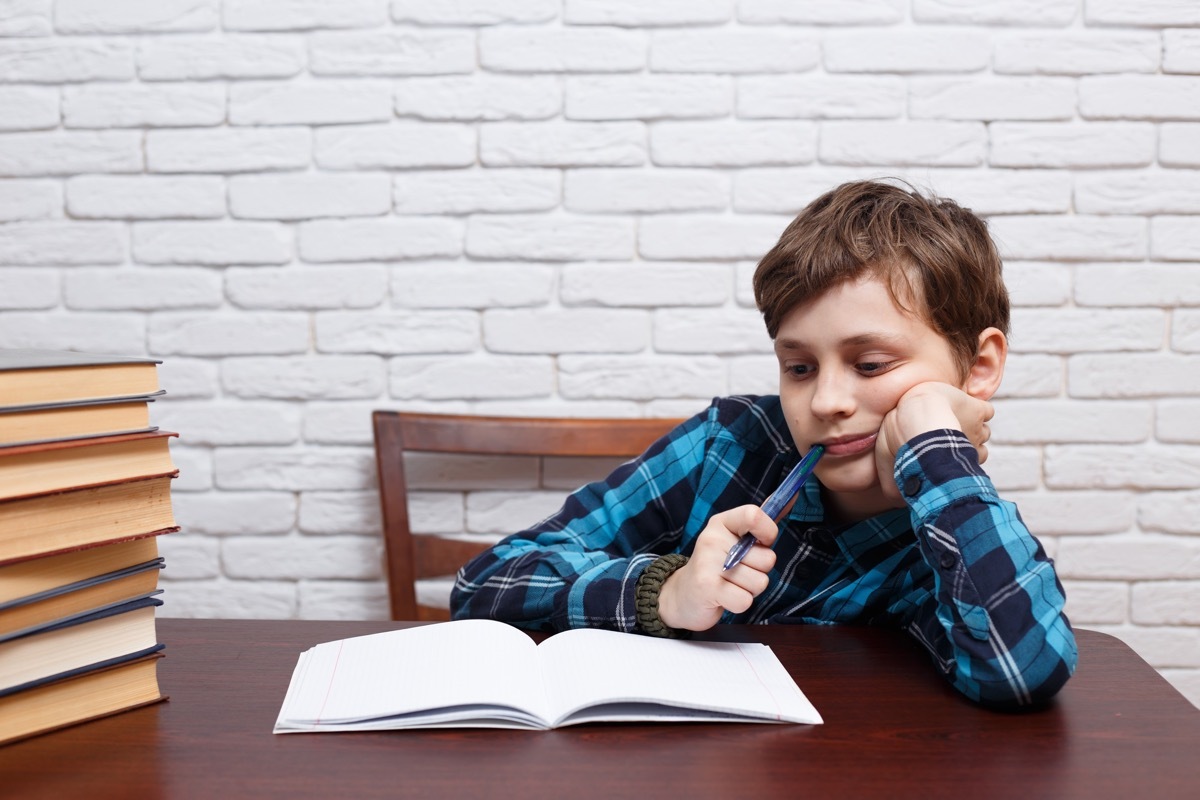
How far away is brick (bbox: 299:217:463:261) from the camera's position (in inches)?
64.6

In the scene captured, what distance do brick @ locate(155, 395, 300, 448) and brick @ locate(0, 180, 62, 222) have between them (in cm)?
37

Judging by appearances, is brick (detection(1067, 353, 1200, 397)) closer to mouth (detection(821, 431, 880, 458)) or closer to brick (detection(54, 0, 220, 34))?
mouth (detection(821, 431, 880, 458))

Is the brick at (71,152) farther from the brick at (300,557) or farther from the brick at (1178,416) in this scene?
the brick at (1178,416)

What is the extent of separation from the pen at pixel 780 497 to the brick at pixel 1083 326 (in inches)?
33.0

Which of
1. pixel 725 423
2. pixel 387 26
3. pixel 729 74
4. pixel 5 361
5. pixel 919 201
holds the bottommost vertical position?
pixel 725 423

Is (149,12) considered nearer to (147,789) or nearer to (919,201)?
(919,201)

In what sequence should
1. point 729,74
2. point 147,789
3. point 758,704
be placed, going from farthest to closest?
point 729,74
point 758,704
point 147,789

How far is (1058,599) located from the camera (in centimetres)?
85

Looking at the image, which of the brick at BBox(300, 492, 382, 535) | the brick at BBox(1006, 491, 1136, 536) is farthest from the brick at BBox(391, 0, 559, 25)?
the brick at BBox(1006, 491, 1136, 536)

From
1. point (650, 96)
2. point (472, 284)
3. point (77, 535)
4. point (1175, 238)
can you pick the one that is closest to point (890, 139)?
point (650, 96)

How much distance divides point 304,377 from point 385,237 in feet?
0.90

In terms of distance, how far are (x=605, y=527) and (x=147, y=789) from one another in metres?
0.67

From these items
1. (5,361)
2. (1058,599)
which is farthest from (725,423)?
(5,361)

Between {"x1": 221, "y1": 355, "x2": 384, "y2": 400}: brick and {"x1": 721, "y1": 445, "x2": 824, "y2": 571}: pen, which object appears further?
{"x1": 221, "y1": 355, "x2": 384, "y2": 400}: brick
